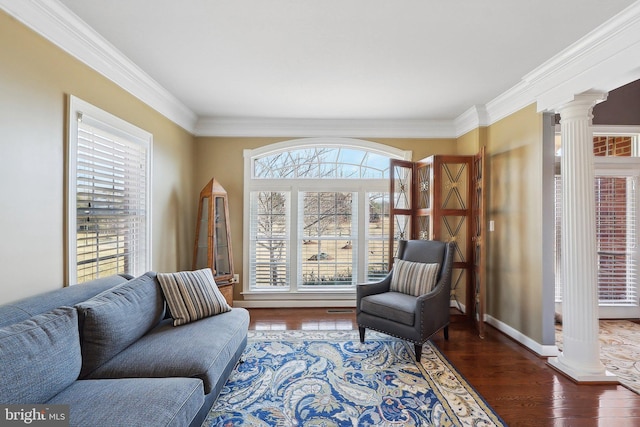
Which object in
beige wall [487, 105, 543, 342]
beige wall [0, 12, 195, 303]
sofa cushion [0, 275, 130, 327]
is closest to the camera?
sofa cushion [0, 275, 130, 327]

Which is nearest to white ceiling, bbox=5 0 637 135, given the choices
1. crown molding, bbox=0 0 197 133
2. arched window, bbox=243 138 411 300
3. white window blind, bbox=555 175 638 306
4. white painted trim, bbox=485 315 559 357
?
crown molding, bbox=0 0 197 133

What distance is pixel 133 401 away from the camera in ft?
4.64

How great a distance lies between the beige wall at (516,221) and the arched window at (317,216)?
127 centimetres

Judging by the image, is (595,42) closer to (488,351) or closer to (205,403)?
(488,351)

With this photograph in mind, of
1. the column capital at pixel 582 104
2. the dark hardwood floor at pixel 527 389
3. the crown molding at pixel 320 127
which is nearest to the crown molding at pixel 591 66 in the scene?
the column capital at pixel 582 104

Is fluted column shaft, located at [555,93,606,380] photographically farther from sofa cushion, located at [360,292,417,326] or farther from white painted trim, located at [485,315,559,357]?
sofa cushion, located at [360,292,417,326]

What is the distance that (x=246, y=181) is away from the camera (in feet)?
14.5

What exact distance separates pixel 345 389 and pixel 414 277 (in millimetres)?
1404

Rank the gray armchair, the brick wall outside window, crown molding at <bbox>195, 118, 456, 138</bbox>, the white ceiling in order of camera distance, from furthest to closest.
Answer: crown molding at <bbox>195, 118, 456, 138</bbox>, the brick wall outside window, the gray armchair, the white ceiling

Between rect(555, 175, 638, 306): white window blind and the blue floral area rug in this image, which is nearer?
the blue floral area rug

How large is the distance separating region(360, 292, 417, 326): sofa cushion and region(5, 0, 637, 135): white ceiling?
216 cm

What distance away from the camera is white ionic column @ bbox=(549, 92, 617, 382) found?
253cm

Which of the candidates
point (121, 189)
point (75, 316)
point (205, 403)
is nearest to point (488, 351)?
point (205, 403)

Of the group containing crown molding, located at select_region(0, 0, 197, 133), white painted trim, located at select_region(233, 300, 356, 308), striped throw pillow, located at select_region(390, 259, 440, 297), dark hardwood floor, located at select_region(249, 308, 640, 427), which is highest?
crown molding, located at select_region(0, 0, 197, 133)
